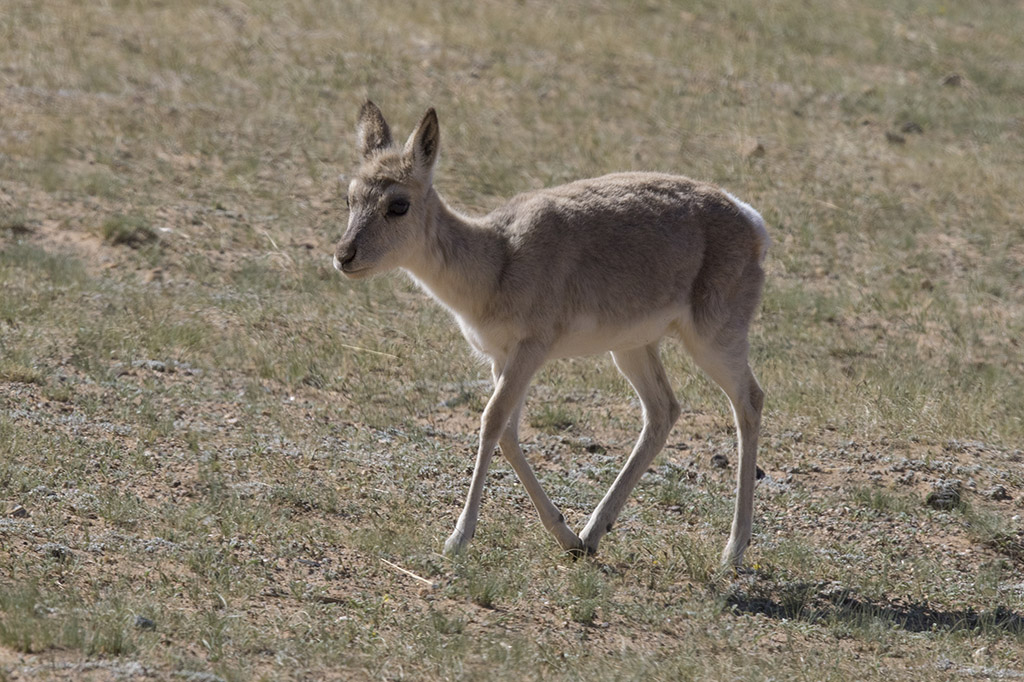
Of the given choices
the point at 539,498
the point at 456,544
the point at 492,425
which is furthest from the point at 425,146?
the point at 456,544

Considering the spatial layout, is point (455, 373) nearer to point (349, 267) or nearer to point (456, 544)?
point (349, 267)

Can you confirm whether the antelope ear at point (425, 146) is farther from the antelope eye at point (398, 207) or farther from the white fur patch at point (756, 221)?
the white fur patch at point (756, 221)

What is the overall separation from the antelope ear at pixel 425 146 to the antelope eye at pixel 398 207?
275 millimetres

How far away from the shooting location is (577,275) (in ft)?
27.6

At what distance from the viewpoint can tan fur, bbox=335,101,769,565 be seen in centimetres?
811

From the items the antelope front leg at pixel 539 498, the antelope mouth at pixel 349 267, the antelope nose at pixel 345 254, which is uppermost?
the antelope nose at pixel 345 254

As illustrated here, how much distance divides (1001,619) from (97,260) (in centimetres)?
873

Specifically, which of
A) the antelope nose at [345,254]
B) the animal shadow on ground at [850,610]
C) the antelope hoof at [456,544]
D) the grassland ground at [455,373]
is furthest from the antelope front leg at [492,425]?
the animal shadow on ground at [850,610]

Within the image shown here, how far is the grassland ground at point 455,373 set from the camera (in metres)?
7.02

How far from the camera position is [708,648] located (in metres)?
7.04

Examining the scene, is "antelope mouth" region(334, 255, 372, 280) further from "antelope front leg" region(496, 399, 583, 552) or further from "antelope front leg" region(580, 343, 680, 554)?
"antelope front leg" region(580, 343, 680, 554)

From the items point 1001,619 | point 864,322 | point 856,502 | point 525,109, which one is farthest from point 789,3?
point 1001,619

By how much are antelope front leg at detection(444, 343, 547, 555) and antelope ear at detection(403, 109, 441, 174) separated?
1340mm

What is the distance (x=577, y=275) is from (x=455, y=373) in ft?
10.4
